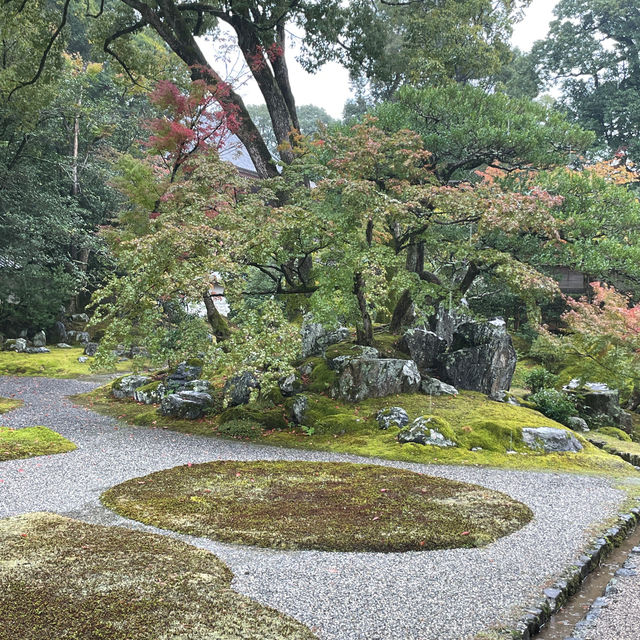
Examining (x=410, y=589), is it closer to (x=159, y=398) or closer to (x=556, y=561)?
(x=556, y=561)

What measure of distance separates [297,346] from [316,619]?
516 cm

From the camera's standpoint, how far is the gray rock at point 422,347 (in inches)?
401

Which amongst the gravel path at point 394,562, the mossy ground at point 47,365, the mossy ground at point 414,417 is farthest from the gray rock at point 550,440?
the mossy ground at point 47,365

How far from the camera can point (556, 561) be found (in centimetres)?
398

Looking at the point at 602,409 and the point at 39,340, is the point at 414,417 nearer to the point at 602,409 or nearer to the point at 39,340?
the point at 602,409

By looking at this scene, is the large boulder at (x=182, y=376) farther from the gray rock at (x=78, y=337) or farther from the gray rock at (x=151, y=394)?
the gray rock at (x=78, y=337)

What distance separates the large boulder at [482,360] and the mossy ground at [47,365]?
9520 mm

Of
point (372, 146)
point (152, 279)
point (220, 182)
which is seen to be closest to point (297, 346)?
point (152, 279)

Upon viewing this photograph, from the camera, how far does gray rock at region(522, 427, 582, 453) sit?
25.5 feet

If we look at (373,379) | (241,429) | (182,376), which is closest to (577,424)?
(373,379)

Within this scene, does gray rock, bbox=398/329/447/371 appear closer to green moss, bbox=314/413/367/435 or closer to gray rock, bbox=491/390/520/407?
gray rock, bbox=491/390/520/407

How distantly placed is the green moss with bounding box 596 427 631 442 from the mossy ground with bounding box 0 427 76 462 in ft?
29.6

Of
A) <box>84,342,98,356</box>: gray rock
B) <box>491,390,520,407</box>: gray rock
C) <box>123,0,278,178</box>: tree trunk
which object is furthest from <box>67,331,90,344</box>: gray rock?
<box>491,390,520,407</box>: gray rock

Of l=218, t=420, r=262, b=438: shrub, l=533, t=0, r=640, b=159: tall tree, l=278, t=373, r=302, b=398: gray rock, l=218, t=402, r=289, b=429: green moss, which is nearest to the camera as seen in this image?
l=218, t=420, r=262, b=438: shrub
